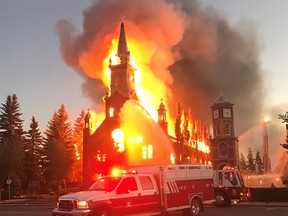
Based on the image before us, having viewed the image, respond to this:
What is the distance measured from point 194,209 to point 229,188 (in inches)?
255

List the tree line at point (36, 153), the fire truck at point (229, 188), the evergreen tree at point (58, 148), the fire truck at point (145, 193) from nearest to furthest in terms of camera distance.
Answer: the fire truck at point (145, 193), the fire truck at point (229, 188), the tree line at point (36, 153), the evergreen tree at point (58, 148)

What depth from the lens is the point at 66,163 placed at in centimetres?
6556

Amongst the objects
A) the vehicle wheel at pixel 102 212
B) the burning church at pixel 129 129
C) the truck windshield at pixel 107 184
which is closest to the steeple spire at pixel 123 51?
the burning church at pixel 129 129

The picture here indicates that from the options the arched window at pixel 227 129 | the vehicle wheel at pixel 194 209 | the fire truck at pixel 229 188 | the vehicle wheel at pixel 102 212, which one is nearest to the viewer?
the vehicle wheel at pixel 102 212

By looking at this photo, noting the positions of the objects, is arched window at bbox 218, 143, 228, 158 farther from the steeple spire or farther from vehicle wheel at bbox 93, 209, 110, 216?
vehicle wheel at bbox 93, 209, 110, 216

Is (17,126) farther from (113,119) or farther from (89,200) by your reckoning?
(89,200)

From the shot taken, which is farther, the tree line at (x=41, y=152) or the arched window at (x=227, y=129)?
the arched window at (x=227, y=129)

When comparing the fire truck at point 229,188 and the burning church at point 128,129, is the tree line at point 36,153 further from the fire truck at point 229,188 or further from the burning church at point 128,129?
the fire truck at point 229,188

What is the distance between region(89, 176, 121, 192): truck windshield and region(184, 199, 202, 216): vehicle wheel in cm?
484

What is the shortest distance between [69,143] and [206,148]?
4702cm

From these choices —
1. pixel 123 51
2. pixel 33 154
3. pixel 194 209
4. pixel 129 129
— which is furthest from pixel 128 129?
pixel 194 209

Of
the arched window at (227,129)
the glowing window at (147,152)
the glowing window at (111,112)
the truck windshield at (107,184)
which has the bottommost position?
the truck windshield at (107,184)

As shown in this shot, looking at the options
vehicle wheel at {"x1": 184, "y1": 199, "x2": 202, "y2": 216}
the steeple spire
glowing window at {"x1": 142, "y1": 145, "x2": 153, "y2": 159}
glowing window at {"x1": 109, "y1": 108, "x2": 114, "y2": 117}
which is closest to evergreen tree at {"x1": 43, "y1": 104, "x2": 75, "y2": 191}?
glowing window at {"x1": 109, "y1": 108, "x2": 114, "y2": 117}

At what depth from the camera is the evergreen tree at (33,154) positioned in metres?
75.0
